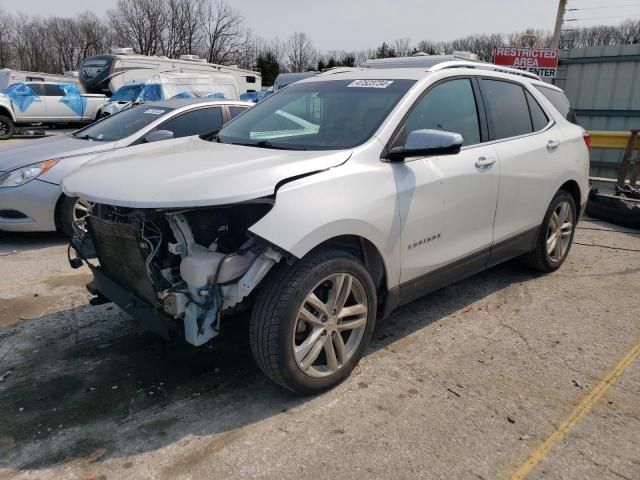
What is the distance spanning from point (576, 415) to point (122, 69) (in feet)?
72.3

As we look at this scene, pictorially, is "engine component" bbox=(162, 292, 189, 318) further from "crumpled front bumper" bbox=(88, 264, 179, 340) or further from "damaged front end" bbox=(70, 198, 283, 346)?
"crumpled front bumper" bbox=(88, 264, 179, 340)

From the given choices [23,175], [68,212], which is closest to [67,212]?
[68,212]

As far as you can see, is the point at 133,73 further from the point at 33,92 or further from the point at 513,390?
the point at 513,390

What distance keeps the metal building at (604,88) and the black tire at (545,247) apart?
23.2 ft

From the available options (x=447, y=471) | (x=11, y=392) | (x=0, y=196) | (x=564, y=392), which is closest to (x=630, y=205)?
(x=564, y=392)

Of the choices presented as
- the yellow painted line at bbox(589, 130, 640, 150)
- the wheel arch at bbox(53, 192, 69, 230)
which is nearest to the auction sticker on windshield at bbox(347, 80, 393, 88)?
the wheel arch at bbox(53, 192, 69, 230)

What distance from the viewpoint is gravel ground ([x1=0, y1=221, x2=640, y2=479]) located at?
239 centimetres

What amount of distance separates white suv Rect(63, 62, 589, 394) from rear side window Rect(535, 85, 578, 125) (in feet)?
2.69

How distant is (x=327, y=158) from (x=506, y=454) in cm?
175

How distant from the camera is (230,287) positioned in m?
2.62

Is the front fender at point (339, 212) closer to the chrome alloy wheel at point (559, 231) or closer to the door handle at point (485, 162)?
the door handle at point (485, 162)

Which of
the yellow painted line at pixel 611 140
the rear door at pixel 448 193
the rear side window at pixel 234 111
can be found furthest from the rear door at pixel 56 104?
the rear door at pixel 448 193

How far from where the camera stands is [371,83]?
3562mm

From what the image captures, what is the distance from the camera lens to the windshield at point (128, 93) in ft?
58.9
